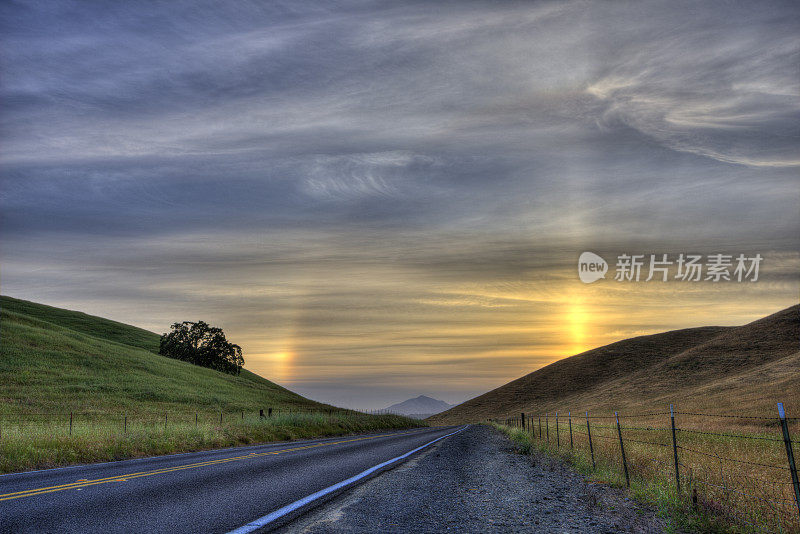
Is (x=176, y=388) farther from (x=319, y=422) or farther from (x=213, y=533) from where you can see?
(x=213, y=533)

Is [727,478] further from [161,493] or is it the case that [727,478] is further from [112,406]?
[112,406]

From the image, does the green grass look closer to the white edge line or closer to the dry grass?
the white edge line

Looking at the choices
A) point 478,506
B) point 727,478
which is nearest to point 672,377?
point 727,478

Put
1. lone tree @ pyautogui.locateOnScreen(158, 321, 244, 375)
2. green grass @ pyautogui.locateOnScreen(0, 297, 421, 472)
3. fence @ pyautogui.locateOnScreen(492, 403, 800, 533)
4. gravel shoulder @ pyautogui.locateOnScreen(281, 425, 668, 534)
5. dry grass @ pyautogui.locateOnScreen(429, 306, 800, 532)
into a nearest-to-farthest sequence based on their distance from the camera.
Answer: gravel shoulder @ pyautogui.locateOnScreen(281, 425, 668, 534) → fence @ pyautogui.locateOnScreen(492, 403, 800, 533) → dry grass @ pyautogui.locateOnScreen(429, 306, 800, 532) → green grass @ pyautogui.locateOnScreen(0, 297, 421, 472) → lone tree @ pyautogui.locateOnScreen(158, 321, 244, 375)

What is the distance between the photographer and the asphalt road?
7324 mm

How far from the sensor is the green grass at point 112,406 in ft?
59.6

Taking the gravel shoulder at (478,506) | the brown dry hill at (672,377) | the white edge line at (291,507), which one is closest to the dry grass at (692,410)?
the brown dry hill at (672,377)

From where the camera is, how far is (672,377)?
3925 inches

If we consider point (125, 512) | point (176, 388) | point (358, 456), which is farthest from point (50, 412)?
point (125, 512)

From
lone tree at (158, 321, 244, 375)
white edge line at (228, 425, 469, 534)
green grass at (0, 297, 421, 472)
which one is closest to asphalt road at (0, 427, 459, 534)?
white edge line at (228, 425, 469, 534)

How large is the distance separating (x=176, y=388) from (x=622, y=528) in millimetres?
67259

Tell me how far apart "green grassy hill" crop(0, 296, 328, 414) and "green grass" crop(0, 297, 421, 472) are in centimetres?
11

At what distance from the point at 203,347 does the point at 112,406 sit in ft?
239

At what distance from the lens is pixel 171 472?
12.8 meters
